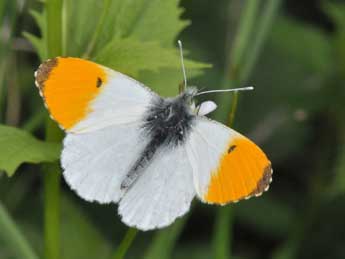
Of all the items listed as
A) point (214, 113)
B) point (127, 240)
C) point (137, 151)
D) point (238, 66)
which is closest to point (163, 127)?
point (137, 151)

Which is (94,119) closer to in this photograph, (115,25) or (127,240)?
(127,240)

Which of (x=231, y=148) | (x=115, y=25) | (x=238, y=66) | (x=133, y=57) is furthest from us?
(x=238, y=66)

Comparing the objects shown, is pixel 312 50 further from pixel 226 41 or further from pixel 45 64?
pixel 45 64

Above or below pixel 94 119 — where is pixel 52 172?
below

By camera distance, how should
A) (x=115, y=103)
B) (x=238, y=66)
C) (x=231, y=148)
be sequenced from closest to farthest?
(x=231, y=148) → (x=115, y=103) → (x=238, y=66)

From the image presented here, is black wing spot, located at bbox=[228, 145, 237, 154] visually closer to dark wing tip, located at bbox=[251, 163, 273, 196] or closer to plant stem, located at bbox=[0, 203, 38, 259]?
dark wing tip, located at bbox=[251, 163, 273, 196]

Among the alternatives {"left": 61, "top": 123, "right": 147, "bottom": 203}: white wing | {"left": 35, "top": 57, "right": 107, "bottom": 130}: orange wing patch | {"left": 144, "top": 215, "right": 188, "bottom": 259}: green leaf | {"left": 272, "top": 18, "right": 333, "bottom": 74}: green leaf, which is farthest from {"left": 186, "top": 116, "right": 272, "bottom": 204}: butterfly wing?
{"left": 272, "top": 18, "right": 333, "bottom": 74}: green leaf

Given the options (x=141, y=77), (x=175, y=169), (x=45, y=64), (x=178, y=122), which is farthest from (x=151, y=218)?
(x=141, y=77)
